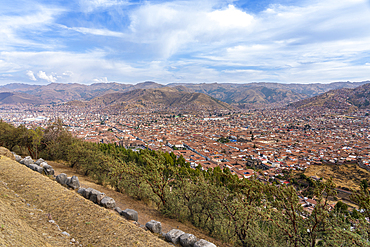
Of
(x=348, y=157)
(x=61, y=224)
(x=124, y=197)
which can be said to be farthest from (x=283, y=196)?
(x=348, y=157)

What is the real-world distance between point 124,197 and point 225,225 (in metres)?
7.84

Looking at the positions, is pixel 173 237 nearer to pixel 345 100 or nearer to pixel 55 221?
pixel 55 221

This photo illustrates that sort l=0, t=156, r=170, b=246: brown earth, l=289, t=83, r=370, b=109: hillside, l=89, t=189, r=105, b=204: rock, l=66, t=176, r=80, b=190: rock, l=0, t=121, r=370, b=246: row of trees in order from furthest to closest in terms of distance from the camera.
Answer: l=289, t=83, r=370, b=109: hillside, l=66, t=176, r=80, b=190: rock, l=89, t=189, r=105, b=204: rock, l=0, t=121, r=370, b=246: row of trees, l=0, t=156, r=170, b=246: brown earth

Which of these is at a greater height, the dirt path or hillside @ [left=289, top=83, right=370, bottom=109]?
hillside @ [left=289, top=83, right=370, bottom=109]

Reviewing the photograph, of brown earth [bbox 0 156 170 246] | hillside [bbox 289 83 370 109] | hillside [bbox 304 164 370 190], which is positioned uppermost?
hillside [bbox 289 83 370 109]

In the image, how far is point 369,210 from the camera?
689 cm

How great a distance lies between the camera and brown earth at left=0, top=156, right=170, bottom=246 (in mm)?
5227

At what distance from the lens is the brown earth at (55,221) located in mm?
5227

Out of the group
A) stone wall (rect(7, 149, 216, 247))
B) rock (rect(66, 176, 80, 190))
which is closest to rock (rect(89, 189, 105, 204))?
stone wall (rect(7, 149, 216, 247))

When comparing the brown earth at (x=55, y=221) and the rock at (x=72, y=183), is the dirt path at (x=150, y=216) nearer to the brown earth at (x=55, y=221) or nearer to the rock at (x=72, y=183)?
the rock at (x=72, y=183)

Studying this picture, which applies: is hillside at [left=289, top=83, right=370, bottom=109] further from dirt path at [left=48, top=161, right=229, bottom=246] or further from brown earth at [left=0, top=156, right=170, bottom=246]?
brown earth at [left=0, top=156, right=170, bottom=246]

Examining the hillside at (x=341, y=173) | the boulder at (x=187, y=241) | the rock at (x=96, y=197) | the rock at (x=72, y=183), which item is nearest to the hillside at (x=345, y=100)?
the hillside at (x=341, y=173)

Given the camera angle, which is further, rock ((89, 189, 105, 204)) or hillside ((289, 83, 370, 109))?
hillside ((289, 83, 370, 109))

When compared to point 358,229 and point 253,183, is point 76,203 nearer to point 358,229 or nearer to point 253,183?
point 253,183
